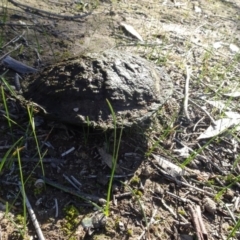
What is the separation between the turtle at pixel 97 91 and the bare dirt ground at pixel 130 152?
0.11 m

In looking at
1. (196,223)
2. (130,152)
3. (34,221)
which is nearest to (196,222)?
(196,223)

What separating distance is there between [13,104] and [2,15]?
93cm

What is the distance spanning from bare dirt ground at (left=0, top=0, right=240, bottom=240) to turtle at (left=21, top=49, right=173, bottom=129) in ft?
0.38

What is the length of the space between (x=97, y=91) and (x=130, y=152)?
34 cm

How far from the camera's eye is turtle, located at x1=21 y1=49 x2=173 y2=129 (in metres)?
1.71

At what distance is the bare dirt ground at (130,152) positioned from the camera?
1.60m

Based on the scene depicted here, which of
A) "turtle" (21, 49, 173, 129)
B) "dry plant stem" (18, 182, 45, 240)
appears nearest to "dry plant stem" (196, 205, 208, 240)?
"turtle" (21, 49, 173, 129)

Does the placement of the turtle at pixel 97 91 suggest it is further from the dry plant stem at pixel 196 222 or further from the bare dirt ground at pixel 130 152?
the dry plant stem at pixel 196 222

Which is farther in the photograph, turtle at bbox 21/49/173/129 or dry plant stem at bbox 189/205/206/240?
turtle at bbox 21/49/173/129

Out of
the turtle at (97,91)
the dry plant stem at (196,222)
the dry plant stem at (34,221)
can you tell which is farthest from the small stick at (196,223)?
the dry plant stem at (34,221)

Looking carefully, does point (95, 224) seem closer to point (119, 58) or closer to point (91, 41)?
point (119, 58)

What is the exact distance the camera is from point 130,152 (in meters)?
1.88

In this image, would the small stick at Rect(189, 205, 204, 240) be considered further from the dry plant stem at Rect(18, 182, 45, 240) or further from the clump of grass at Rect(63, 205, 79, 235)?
the dry plant stem at Rect(18, 182, 45, 240)

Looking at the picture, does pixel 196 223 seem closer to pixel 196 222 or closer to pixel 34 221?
pixel 196 222
